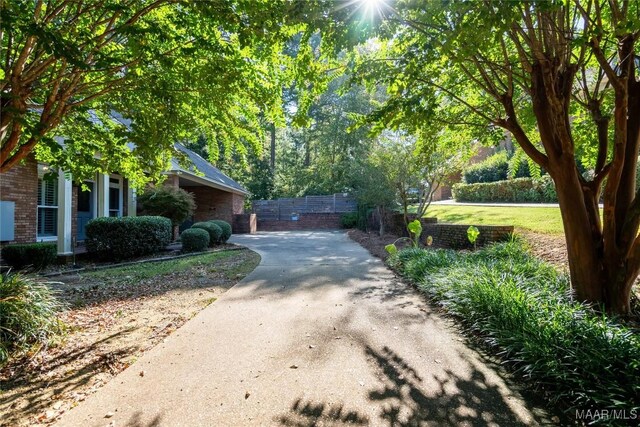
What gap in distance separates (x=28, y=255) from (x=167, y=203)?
4.77 m

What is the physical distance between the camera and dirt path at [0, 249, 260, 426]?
2.82 meters

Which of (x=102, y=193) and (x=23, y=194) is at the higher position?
(x=102, y=193)

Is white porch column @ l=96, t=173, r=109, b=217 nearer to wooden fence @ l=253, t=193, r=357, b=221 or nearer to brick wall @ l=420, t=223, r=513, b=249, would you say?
brick wall @ l=420, t=223, r=513, b=249

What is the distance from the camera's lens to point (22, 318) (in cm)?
378

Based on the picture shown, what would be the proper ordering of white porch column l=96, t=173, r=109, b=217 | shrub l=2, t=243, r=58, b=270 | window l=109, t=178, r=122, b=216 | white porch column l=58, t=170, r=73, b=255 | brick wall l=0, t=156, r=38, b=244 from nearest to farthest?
shrub l=2, t=243, r=58, b=270, brick wall l=0, t=156, r=38, b=244, white porch column l=58, t=170, r=73, b=255, white porch column l=96, t=173, r=109, b=217, window l=109, t=178, r=122, b=216

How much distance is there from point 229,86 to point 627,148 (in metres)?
5.20

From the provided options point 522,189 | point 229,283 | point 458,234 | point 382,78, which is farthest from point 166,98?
point 522,189

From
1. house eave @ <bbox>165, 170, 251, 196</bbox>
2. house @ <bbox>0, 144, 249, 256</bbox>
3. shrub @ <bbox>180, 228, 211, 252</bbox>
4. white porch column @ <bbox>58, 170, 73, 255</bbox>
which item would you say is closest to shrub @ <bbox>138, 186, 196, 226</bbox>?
house @ <bbox>0, 144, 249, 256</bbox>

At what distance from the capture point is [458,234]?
10.8m

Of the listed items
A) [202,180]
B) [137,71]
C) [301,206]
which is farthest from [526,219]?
[301,206]

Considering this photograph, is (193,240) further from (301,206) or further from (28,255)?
(301,206)

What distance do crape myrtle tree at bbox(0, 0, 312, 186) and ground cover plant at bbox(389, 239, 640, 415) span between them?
3810 mm

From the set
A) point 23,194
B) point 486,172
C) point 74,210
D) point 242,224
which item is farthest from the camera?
point 486,172

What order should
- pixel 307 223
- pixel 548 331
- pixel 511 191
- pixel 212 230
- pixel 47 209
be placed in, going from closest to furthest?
pixel 548 331 < pixel 47 209 < pixel 212 230 < pixel 511 191 < pixel 307 223
